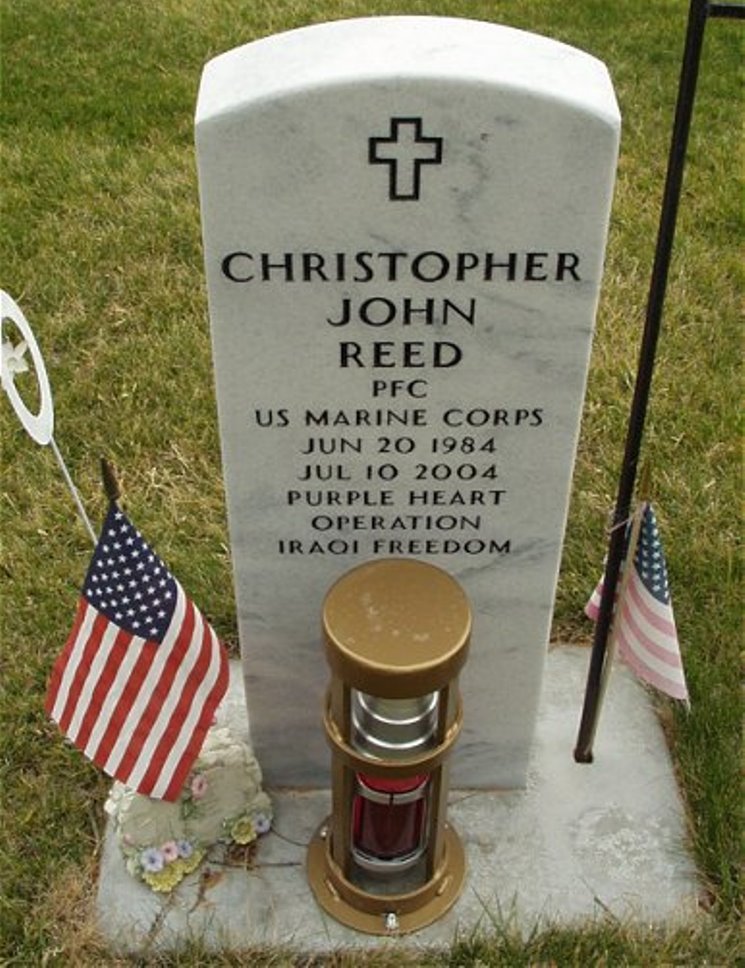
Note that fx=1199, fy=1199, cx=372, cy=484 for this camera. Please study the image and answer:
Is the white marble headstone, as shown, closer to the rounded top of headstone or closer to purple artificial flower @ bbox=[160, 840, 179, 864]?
the rounded top of headstone

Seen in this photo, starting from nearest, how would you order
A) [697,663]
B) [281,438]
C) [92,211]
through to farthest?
[281,438] → [697,663] → [92,211]

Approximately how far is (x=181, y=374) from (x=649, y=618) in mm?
2596

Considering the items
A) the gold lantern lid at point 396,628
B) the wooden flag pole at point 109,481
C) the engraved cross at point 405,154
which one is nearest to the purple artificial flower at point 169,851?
the gold lantern lid at point 396,628

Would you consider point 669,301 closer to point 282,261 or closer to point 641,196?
point 641,196

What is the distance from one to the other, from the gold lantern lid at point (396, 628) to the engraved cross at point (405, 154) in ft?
2.80

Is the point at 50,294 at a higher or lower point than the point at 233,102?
lower

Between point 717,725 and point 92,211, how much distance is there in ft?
13.2

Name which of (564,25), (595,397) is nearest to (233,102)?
(595,397)

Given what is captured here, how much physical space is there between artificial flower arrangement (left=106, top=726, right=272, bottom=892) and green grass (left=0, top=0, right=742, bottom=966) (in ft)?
→ 0.60

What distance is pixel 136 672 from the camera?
2.79 m

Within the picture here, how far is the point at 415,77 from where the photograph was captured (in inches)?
83.4

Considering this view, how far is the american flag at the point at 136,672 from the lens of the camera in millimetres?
2707

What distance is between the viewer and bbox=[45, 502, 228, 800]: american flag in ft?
8.88

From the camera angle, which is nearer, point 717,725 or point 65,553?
point 717,725
